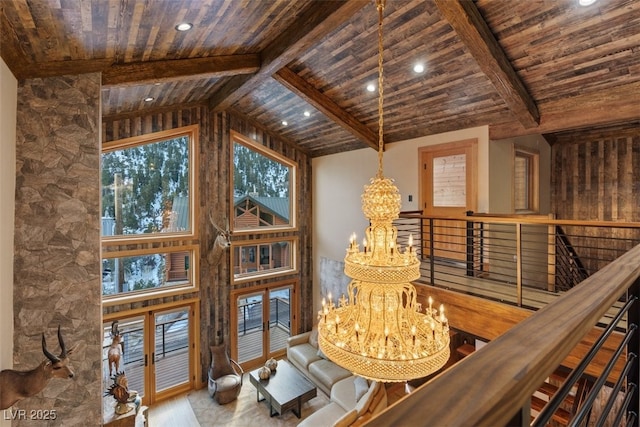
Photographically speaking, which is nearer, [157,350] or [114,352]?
[114,352]

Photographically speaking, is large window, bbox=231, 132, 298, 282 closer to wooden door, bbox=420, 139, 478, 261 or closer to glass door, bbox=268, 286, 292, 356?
glass door, bbox=268, 286, 292, 356

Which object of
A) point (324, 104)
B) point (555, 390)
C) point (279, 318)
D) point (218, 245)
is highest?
point (324, 104)

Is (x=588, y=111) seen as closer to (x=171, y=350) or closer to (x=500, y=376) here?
(x=500, y=376)

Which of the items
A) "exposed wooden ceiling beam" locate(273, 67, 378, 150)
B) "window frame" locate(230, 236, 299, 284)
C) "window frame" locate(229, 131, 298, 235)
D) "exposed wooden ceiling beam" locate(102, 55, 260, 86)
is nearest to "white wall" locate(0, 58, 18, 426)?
"exposed wooden ceiling beam" locate(102, 55, 260, 86)

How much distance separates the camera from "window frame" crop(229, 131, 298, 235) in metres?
7.64

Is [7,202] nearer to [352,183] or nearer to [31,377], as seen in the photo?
[31,377]

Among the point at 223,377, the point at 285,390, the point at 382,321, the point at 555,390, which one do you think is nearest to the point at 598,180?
the point at 555,390

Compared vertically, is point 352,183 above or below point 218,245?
above

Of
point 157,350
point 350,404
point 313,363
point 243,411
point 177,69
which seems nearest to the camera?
point 177,69

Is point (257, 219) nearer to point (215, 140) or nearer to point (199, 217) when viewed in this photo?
point (199, 217)

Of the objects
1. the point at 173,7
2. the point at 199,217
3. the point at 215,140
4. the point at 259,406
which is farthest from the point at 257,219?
the point at 173,7

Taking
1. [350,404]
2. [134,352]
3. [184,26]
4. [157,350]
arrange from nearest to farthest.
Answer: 1. [184,26]
2. [350,404]
3. [134,352]
4. [157,350]

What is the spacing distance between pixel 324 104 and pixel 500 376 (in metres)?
5.98

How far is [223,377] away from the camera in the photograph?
6996 millimetres
